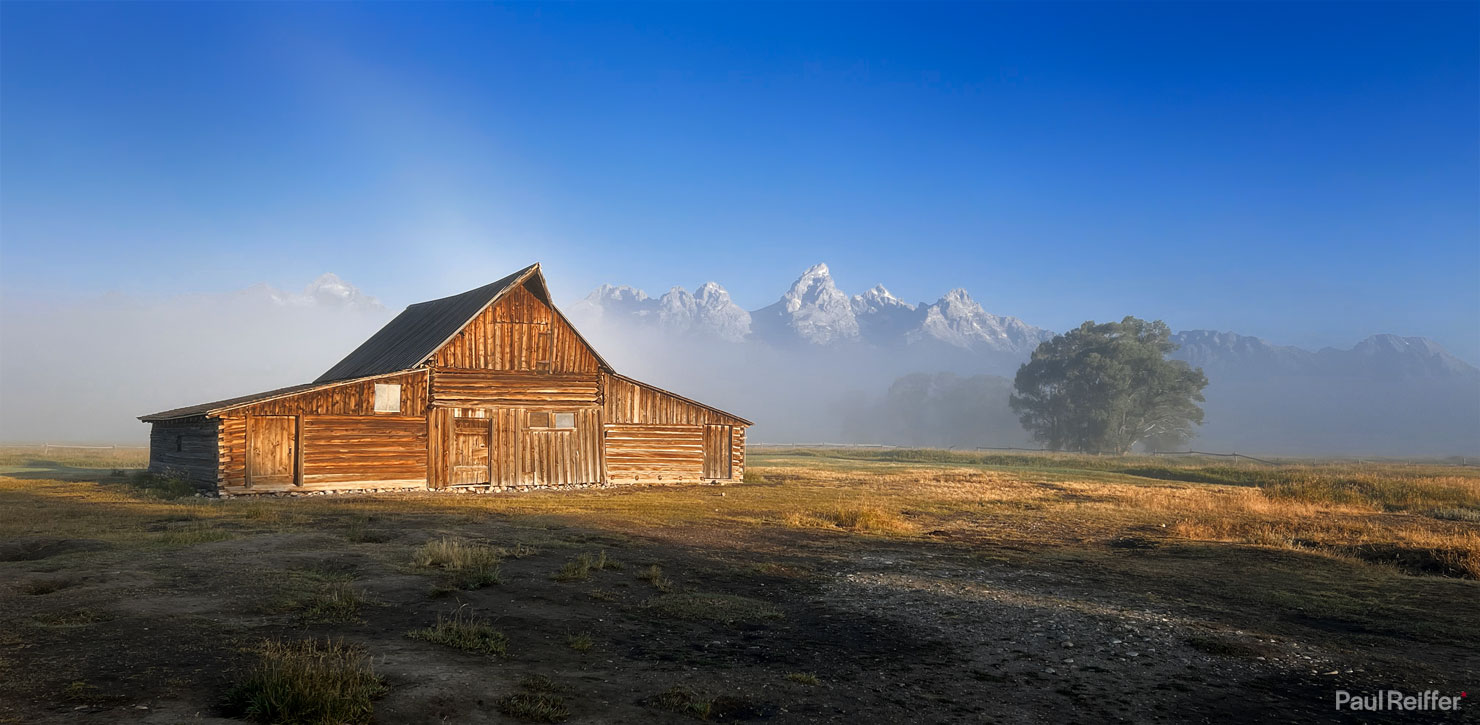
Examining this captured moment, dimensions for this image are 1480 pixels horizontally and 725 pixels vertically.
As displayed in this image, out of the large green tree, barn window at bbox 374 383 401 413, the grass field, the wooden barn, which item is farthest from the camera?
the large green tree

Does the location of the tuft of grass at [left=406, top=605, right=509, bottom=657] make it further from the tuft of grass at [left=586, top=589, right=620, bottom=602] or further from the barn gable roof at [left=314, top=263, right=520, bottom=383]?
the barn gable roof at [left=314, top=263, right=520, bottom=383]

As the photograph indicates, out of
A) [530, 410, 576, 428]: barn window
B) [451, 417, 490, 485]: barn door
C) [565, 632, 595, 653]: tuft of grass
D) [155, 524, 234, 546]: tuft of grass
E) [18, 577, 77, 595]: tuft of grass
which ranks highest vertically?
[530, 410, 576, 428]: barn window

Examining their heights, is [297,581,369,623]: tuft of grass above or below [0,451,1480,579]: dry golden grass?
above

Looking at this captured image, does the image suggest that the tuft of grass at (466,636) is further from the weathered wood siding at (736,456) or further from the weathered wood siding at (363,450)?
the weathered wood siding at (736,456)

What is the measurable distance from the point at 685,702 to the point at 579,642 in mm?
2280

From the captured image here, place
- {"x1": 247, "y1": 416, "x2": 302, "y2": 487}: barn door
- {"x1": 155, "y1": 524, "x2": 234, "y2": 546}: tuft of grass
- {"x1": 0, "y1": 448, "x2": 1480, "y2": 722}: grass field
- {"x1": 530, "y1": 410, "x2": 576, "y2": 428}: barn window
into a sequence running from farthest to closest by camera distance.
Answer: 1. {"x1": 530, "y1": 410, "x2": 576, "y2": 428}: barn window
2. {"x1": 247, "y1": 416, "x2": 302, "y2": 487}: barn door
3. {"x1": 155, "y1": 524, "x2": 234, "y2": 546}: tuft of grass
4. {"x1": 0, "y1": 448, "x2": 1480, "y2": 722}: grass field

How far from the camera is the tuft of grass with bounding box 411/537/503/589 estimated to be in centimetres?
1196

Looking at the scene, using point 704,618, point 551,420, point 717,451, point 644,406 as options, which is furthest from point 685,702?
point 717,451

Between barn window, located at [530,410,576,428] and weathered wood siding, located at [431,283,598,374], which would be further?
barn window, located at [530,410,576,428]

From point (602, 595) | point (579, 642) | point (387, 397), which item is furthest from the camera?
point (387, 397)

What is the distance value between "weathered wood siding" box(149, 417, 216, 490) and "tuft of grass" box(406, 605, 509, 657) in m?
22.5

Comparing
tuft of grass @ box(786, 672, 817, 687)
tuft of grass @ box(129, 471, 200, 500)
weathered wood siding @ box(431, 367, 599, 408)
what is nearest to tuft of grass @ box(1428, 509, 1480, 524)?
tuft of grass @ box(786, 672, 817, 687)

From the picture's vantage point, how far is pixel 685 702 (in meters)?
7.05

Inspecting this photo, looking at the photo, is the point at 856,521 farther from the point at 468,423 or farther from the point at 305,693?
the point at 468,423
